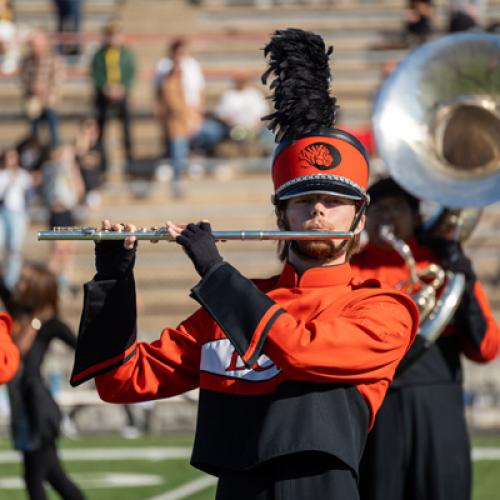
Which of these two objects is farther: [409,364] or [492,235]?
[492,235]

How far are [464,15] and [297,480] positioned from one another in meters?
9.77

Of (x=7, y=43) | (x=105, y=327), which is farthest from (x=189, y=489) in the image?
(x=7, y=43)

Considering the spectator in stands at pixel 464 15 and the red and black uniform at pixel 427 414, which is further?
the spectator in stands at pixel 464 15

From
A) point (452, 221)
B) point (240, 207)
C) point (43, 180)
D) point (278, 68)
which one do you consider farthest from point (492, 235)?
point (278, 68)

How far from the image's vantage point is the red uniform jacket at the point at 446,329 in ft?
18.4

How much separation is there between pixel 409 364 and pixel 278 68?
1.72 meters

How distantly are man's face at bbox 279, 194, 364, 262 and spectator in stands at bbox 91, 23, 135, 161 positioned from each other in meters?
10.1

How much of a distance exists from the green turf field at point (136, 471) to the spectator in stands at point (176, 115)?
3.91 m

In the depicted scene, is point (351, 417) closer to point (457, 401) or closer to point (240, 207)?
point (457, 401)

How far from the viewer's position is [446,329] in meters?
5.71

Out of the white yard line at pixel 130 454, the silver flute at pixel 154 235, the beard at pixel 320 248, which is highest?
the silver flute at pixel 154 235

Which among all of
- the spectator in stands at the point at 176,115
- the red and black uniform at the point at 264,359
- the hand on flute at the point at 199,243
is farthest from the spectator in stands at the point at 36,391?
the spectator in stands at the point at 176,115

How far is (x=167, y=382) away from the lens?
4.00 meters

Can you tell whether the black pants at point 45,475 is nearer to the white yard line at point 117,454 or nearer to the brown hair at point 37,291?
the brown hair at point 37,291
